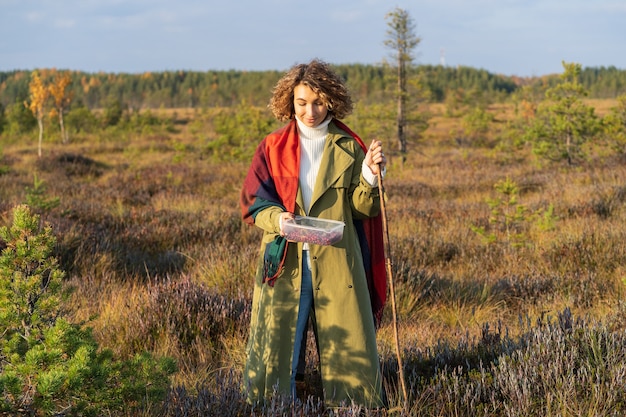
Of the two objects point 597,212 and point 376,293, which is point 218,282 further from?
point 597,212

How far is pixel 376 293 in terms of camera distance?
2.60 m

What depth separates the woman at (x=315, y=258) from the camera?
94.0 inches

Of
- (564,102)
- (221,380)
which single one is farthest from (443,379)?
(564,102)

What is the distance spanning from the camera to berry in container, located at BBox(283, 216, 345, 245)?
206 cm

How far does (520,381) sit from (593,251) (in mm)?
3712

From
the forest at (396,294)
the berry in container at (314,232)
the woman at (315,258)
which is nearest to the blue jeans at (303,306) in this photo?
the woman at (315,258)

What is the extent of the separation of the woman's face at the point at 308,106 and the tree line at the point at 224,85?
56.9 m

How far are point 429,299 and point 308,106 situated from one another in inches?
98.8

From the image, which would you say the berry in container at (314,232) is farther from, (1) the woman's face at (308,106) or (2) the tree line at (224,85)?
(2) the tree line at (224,85)

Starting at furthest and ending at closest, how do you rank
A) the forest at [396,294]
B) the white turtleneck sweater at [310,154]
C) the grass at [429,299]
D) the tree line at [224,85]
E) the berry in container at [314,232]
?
1. the tree line at [224,85]
2. the white turtleneck sweater at [310,154]
3. the grass at [429,299]
4. the berry in container at [314,232]
5. the forest at [396,294]

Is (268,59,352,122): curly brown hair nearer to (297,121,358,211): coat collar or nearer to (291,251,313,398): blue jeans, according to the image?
(297,121,358,211): coat collar

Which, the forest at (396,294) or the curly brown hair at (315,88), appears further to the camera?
the curly brown hair at (315,88)

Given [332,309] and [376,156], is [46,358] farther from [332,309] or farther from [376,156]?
[376,156]

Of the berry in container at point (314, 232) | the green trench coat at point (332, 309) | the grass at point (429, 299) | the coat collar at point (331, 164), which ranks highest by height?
the coat collar at point (331, 164)
